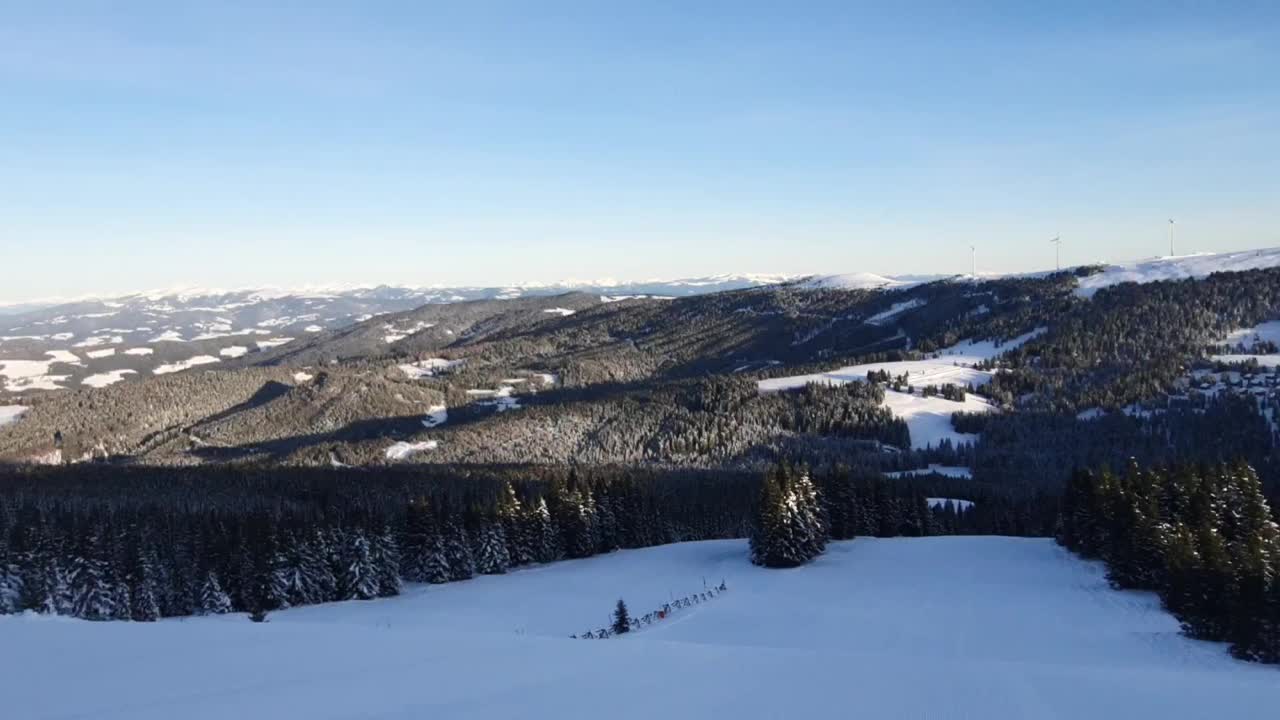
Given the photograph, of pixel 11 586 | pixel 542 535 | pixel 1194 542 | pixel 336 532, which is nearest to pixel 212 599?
pixel 336 532

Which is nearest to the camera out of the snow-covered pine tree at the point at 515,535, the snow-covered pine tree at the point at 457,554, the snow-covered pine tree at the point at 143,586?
the snow-covered pine tree at the point at 143,586

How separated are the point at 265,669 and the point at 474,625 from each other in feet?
73.5

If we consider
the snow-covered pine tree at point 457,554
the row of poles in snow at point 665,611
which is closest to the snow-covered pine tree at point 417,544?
the snow-covered pine tree at point 457,554

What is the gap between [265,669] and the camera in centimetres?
3131

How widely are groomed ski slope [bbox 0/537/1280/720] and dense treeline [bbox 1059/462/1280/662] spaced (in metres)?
1.97

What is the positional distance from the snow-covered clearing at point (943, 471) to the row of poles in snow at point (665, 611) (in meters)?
102

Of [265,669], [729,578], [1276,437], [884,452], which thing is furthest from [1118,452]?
[265,669]

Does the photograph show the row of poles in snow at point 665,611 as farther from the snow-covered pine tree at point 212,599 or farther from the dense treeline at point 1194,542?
the snow-covered pine tree at point 212,599

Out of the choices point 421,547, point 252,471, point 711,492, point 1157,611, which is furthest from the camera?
point 252,471

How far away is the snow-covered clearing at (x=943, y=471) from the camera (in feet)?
523

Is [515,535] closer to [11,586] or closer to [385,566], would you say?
[385,566]

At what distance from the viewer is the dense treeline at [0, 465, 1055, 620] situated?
64062mm

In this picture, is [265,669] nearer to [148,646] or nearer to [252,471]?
[148,646]

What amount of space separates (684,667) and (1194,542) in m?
36.1
